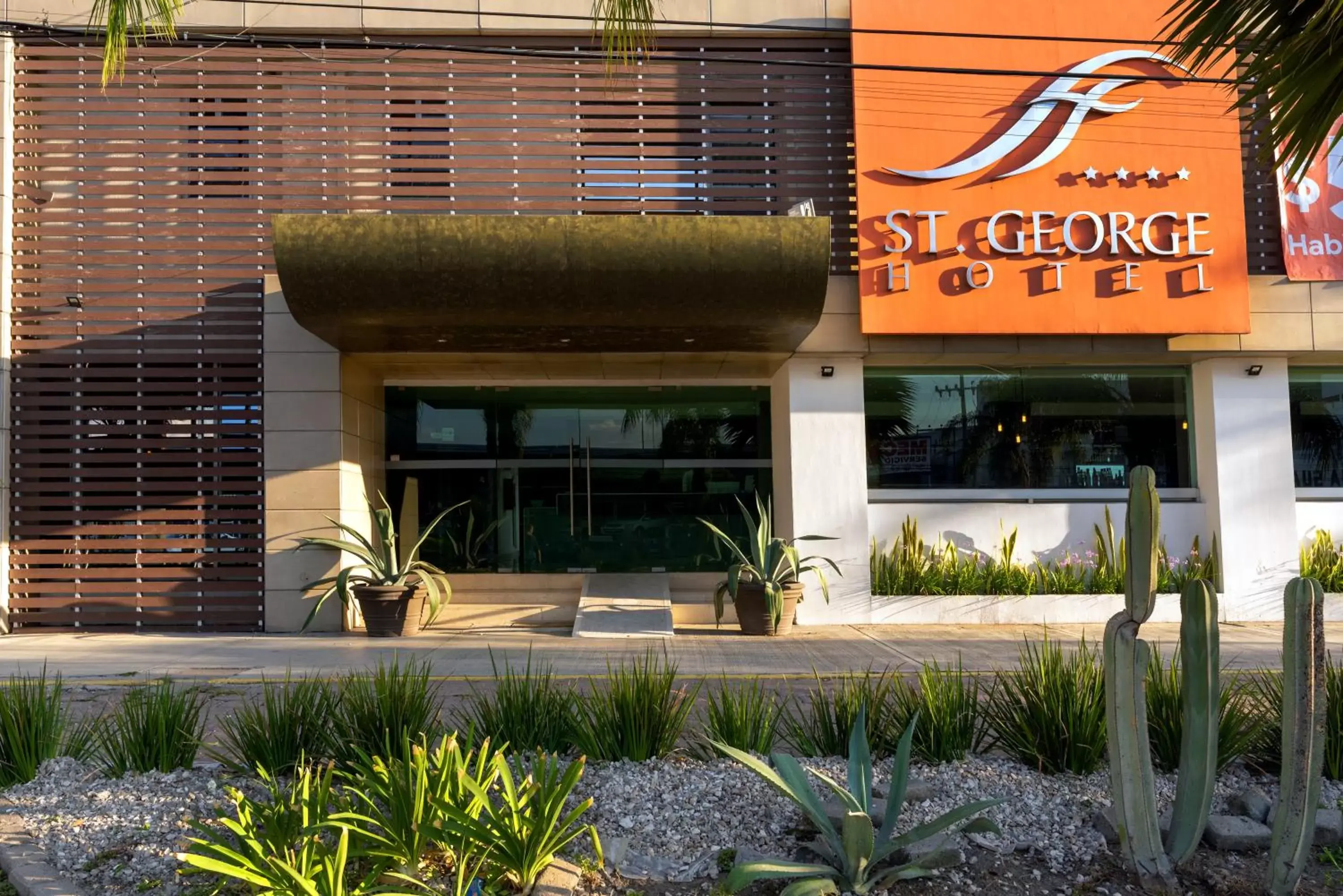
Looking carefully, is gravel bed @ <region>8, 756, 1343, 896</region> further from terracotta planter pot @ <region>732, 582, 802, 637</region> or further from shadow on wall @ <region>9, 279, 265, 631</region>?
shadow on wall @ <region>9, 279, 265, 631</region>

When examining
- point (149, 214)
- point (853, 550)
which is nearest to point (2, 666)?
point (149, 214)

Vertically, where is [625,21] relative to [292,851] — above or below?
above

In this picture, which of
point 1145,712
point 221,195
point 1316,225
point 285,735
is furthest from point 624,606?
point 1316,225

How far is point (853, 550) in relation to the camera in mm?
12516

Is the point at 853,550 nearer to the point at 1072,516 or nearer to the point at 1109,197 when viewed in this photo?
the point at 1072,516

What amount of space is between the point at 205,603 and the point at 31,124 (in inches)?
260

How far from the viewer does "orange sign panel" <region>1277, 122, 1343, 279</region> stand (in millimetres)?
12781

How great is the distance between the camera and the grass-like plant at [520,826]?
3301mm

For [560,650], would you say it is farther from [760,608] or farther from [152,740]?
[152,740]

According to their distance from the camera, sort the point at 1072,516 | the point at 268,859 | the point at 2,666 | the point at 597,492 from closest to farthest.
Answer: the point at 268,859, the point at 2,666, the point at 1072,516, the point at 597,492

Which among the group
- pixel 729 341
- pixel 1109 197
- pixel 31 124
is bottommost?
pixel 729 341

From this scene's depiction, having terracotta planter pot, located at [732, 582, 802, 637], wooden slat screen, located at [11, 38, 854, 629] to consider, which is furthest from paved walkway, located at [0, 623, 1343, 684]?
wooden slat screen, located at [11, 38, 854, 629]

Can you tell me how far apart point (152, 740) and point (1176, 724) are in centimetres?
508

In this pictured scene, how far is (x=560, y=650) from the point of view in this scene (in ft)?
32.9
